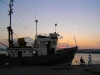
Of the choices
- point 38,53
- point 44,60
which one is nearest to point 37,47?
point 38,53

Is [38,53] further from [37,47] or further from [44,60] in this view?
[44,60]

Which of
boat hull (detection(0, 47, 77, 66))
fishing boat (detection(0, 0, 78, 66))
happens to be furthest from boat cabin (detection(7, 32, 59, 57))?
boat hull (detection(0, 47, 77, 66))

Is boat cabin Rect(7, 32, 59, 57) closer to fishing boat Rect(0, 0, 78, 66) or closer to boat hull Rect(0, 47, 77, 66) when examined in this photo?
fishing boat Rect(0, 0, 78, 66)

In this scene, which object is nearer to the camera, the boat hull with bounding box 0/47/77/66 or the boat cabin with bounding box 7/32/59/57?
the boat hull with bounding box 0/47/77/66

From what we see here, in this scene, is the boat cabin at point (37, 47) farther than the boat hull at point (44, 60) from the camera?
Yes

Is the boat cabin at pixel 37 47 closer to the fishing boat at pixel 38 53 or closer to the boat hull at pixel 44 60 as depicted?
the fishing boat at pixel 38 53

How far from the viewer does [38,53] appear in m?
25.4

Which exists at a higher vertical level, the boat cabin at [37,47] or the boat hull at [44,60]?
the boat cabin at [37,47]

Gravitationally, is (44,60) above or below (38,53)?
below

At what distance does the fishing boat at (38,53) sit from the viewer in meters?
23.7

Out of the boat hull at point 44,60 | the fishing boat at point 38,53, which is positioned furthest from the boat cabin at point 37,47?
the boat hull at point 44,60

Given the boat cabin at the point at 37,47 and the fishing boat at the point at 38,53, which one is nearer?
the fishing boat at the point at 38,53

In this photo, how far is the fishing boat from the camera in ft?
77.8

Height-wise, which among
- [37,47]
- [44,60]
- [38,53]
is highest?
[37,47]
